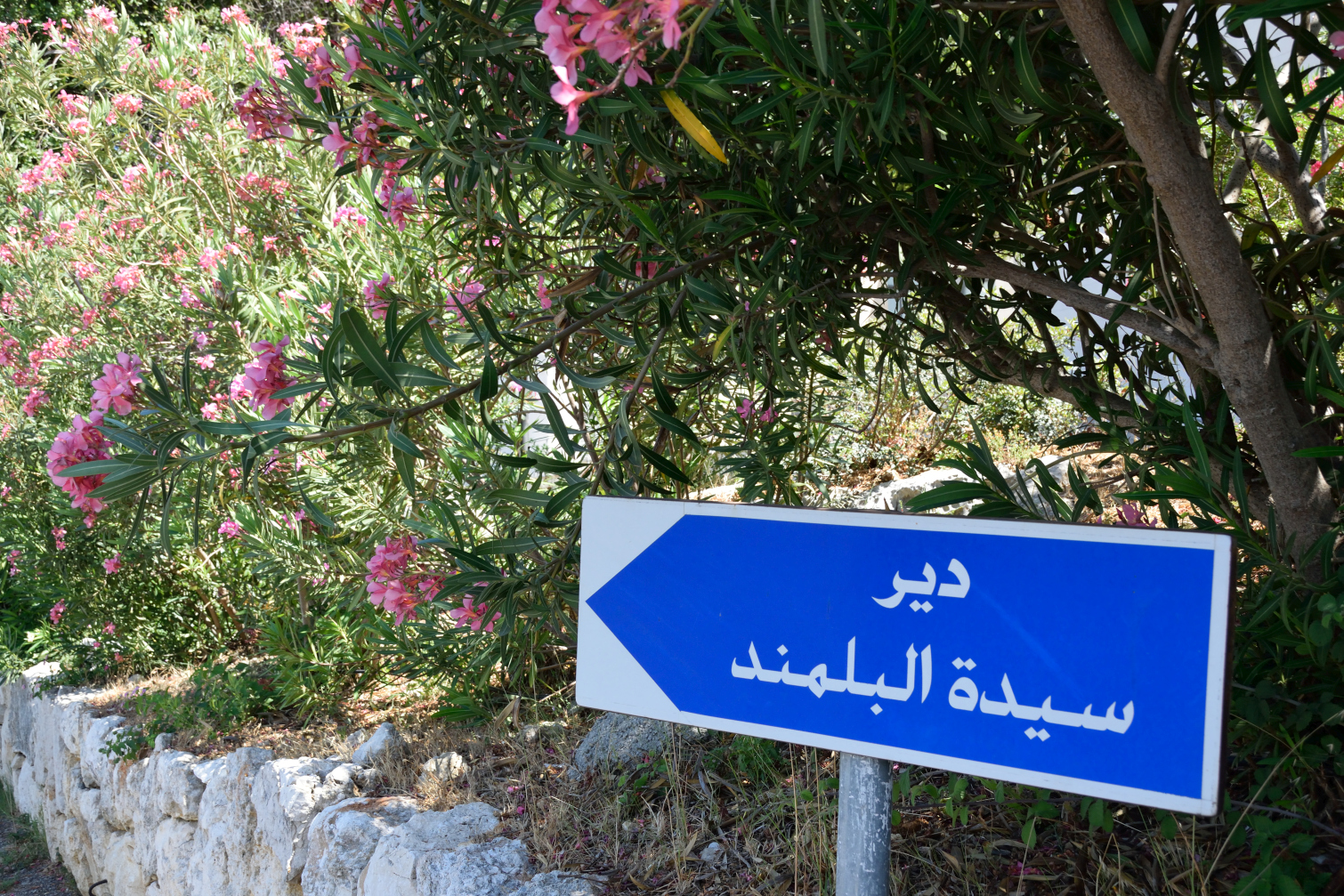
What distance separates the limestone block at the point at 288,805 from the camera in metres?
2.96

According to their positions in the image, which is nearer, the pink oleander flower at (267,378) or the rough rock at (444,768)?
the pink oleander flower at (267,378)

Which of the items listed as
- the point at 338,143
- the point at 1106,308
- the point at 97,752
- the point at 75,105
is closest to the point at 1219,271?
the point at 1106,308

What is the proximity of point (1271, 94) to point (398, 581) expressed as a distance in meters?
1.83

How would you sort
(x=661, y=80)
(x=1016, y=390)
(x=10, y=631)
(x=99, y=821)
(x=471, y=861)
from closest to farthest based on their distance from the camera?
(x=661, y=80), (x=471, y=861), (x=99, y=821), (x=1016, y=390), (x=10, y=631)

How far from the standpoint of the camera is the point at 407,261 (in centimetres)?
338

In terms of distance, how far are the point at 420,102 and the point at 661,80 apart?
49 centimetres

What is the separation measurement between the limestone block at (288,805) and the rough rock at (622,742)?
807 millimetres

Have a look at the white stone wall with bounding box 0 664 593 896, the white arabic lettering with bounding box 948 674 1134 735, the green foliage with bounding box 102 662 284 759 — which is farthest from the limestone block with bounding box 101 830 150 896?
the white arabic lettering with bounding box 948 674 1134 735

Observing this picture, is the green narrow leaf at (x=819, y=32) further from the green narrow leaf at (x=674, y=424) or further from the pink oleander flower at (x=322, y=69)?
the pink oleander flower at (x=322, y=69)

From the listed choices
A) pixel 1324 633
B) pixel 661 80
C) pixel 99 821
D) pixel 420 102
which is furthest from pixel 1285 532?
pixel 99 821

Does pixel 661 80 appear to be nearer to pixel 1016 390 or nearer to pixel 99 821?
pixel 1016 390

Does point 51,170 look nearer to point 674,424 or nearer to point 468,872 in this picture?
point 468,872

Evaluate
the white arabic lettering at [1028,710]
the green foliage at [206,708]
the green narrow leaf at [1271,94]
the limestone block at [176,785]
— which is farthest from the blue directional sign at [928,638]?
the green foliage at [206,708]

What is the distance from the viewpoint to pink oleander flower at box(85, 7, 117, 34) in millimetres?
4148
